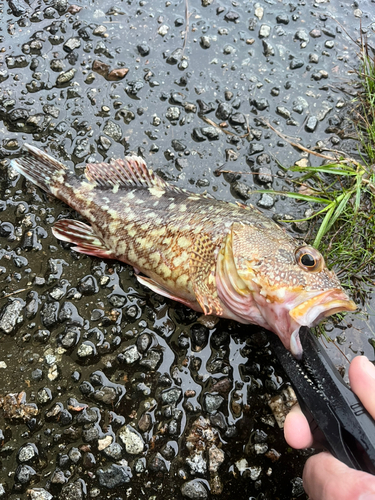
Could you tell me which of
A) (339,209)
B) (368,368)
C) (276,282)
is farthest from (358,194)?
(368,368)

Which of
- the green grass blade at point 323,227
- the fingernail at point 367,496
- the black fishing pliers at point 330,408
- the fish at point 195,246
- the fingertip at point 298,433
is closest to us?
the fingernail at point 367,496

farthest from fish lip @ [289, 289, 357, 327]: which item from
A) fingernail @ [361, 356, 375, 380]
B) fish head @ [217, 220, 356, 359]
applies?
fingernail @ [361, 356, 375, 380]

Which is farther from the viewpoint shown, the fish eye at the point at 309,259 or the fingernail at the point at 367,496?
the fish eye at the point at 309,259

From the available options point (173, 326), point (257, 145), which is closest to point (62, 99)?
point (257, 145)

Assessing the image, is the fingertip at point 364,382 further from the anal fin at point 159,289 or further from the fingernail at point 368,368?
the anal fin at point 159,289

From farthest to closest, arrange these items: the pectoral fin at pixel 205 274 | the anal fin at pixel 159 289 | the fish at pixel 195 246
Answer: the anal fin at pixel 159 289
the pectoral fin at pixel 205 274
the fish at pixel 195 246

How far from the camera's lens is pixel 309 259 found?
2.83m

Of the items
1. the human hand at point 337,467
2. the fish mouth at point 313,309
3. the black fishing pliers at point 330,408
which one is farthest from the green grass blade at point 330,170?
the human hand at point 337,467

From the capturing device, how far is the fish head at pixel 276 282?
2.69 metres

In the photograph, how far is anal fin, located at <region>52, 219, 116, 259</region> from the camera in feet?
12.9

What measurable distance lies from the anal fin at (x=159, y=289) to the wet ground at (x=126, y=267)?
0.22 metres

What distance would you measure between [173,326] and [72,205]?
1.81 m

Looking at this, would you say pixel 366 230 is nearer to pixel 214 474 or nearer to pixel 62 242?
pixel 214 474

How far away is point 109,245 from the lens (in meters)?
Result: 3.91
